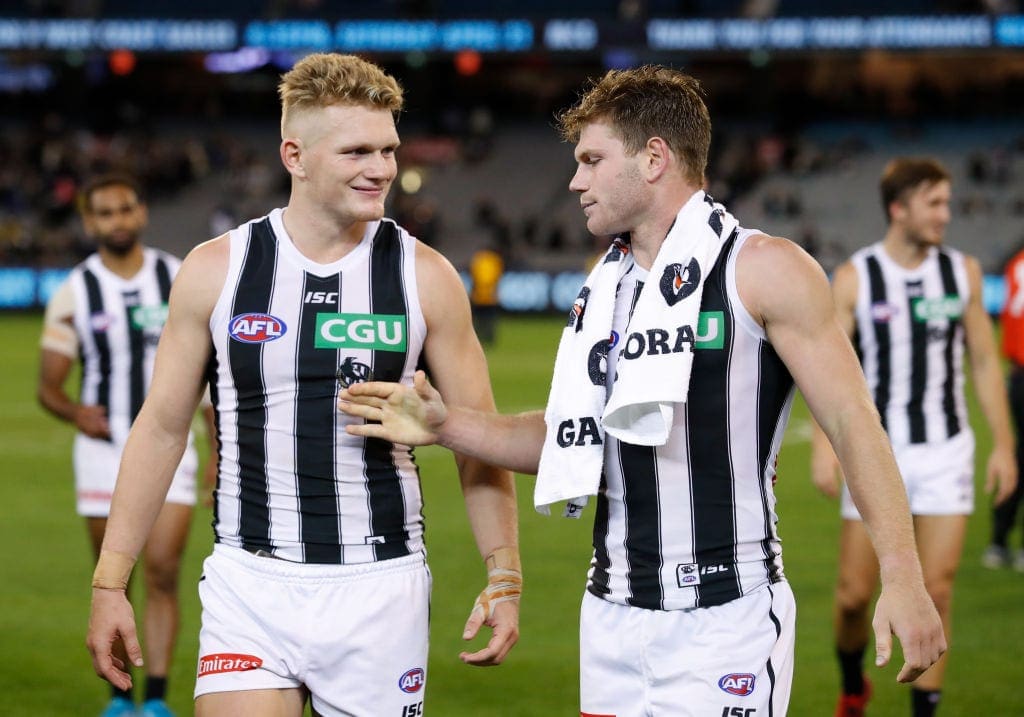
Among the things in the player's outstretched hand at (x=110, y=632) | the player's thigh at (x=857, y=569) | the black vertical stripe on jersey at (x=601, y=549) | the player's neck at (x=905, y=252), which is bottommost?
the player's thigh at (x=857, y=569)

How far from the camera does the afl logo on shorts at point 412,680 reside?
3752 mm

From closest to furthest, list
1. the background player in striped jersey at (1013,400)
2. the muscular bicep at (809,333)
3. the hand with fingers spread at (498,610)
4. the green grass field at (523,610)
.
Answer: the muscular bicep at (809,333) < the hand with fingers spread at (498,610) < the green grass field at (523,610) < the background player in striped jersey at (1013,400)

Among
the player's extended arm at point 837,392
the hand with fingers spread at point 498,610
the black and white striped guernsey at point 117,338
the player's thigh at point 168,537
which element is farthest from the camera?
the black and white striped guernsey at point 117,338

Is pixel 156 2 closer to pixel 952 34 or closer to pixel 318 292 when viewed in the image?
pixel 952 34

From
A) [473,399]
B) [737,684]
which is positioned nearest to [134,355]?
[473,399]

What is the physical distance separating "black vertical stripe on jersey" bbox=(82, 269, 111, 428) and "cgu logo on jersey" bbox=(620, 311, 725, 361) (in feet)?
11.9

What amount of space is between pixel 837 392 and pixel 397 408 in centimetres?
105

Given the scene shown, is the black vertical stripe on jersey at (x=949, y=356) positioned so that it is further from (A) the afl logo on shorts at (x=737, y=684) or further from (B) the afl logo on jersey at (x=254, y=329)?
(B) the afl logo on jersey at (x=254, y=329)

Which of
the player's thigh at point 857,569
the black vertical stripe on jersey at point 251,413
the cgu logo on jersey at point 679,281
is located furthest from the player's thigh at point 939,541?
the black vertical stripe on jersey at point 251,413

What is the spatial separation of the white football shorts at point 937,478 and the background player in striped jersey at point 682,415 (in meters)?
2.70

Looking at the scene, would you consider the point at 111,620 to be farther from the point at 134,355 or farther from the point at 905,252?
the point at 905,252

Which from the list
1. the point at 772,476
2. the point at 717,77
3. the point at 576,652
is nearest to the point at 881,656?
the point at 772,476

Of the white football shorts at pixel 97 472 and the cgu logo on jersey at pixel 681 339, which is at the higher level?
the cgu logo on jersey at pixel 681 339

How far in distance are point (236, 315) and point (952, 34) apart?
2961 cm
